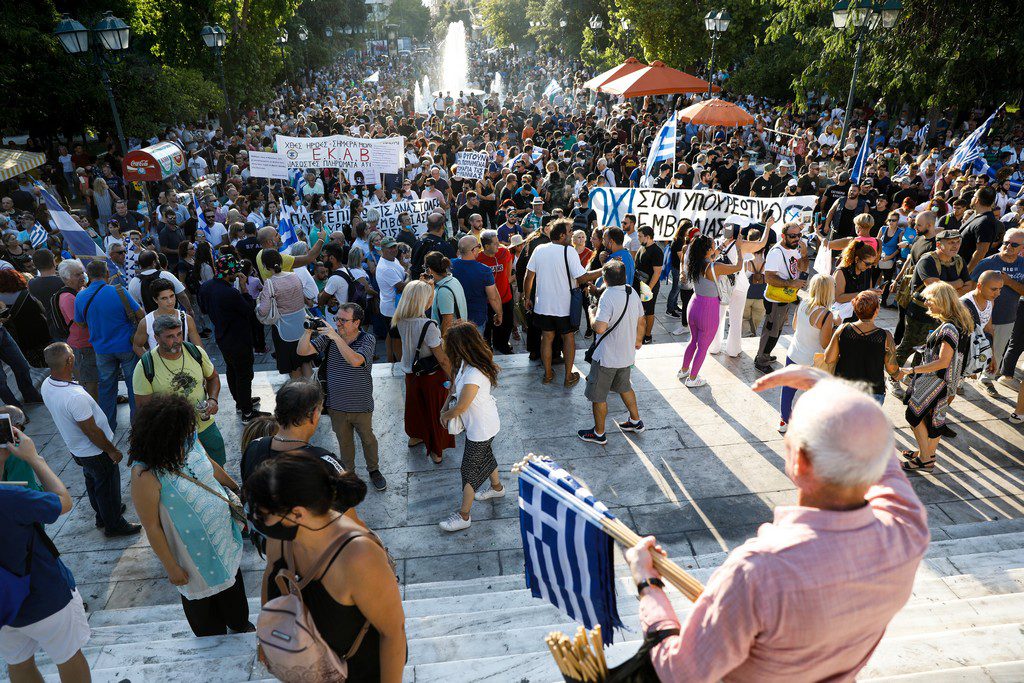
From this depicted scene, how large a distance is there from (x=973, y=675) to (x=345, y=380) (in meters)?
4.49

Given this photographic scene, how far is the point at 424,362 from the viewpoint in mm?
6215

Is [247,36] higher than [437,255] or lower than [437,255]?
higher

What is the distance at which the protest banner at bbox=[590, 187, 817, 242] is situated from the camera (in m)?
10.1

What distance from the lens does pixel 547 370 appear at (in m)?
8.05

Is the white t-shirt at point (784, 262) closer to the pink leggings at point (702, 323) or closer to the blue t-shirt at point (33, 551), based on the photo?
the pink leggings at point (702, 323)

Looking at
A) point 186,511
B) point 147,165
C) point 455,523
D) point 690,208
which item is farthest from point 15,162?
point 186,511

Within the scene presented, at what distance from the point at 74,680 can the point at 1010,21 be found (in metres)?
22.3

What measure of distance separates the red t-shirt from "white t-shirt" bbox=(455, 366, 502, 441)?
3.22 metres

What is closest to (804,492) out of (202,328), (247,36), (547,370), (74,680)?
(74,680)

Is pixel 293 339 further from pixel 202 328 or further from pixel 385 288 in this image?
pixel 202 328

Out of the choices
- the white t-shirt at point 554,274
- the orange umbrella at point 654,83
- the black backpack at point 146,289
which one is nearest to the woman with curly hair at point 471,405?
the white t-shirt at point 554,274

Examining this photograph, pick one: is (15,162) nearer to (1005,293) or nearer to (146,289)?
(146,289)

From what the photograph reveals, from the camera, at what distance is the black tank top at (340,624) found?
240 centimetres

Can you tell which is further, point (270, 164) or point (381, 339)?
point (270, 164)
